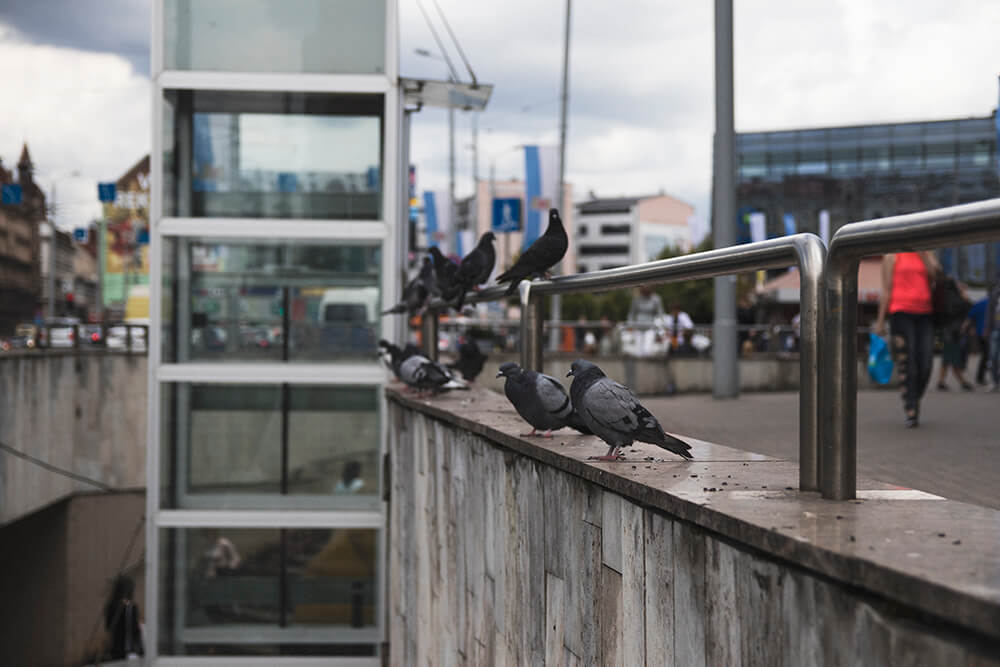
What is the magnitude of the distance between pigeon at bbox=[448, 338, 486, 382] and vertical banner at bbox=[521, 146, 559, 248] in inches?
686

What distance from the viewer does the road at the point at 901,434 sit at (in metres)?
6.34

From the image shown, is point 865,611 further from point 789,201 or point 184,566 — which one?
point 789,201

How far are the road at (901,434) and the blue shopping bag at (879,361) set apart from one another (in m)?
0.40

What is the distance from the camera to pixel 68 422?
2797 cm

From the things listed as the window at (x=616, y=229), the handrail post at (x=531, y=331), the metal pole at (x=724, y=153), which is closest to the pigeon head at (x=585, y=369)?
the handrail post at (x=531, y=331)

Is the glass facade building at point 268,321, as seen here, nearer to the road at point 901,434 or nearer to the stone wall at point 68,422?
the road at point 901,434

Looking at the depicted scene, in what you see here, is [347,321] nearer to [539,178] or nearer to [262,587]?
[262,587]

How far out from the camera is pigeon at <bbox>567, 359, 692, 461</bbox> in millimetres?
3730

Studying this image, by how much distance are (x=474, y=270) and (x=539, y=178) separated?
19797 millimetres

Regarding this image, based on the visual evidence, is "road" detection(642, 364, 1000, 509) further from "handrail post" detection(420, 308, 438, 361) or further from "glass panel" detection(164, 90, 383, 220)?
"glass panel" detection(164, 90, 383, 220)

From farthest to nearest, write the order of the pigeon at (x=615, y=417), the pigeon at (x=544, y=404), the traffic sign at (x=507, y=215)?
the traffic sign at (x=507, y=215) → the pigeon at (x=544, y=404) → the pigeon at (x=615, y=417)

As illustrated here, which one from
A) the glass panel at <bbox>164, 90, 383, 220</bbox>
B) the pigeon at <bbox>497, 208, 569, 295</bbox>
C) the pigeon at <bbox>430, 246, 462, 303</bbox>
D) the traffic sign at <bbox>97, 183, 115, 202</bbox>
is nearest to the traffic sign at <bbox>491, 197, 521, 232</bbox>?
the glass panel at <bbox>164, 90, 383, 220</bbox>

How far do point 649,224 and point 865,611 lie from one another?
148 meters

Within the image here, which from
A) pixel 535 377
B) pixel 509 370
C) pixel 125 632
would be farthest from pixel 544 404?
pixel 125 632
